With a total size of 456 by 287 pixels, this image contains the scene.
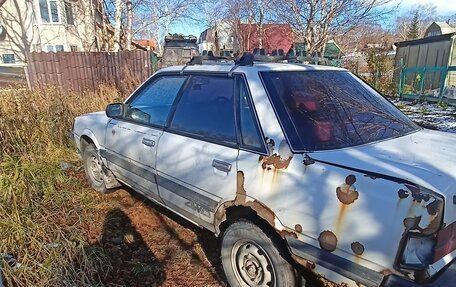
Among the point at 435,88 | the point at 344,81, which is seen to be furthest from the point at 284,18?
the point at 344,81

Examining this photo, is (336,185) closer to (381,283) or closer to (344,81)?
(381,283)

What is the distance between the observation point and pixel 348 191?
164 centimetres

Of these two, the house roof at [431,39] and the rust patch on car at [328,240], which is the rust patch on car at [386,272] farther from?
the house roof at [431,39]

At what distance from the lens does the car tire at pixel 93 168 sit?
4.15 meters

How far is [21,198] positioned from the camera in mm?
3227

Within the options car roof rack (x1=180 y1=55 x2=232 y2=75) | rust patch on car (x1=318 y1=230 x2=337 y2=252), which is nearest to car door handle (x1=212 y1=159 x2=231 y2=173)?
rust patch on car (x1=318 y1=230 x2=337 y2=252)

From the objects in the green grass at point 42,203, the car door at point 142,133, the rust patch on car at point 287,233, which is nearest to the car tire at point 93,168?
the green grass at point 42,203

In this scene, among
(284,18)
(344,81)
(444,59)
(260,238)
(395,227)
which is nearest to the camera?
(395,227)

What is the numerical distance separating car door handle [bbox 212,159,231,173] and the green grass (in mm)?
1327

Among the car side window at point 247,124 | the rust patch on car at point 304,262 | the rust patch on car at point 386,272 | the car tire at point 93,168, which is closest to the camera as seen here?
the rust patch on car at point 386,272

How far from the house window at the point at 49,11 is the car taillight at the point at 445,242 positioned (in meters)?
27.0

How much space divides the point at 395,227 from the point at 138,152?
2366mm

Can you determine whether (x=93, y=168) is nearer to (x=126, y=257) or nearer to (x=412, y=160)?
(x=126, y=257)

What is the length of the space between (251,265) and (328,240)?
738 millimetres
